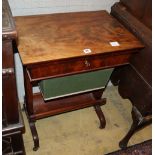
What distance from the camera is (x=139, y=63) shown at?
143cm

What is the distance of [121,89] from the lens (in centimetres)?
169

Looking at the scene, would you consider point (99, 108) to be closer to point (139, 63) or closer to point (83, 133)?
point (83, 133)

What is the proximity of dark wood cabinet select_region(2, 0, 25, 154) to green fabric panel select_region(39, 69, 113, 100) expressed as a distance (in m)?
0.30

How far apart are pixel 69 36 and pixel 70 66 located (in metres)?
0.18

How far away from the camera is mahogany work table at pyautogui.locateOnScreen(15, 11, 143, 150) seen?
114 cm

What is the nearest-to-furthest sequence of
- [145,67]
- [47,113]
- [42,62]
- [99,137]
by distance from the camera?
1. [42,62]
2. [145,67]
3. [47,113]
4. [99,137]

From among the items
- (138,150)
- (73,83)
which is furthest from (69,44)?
(138,150)

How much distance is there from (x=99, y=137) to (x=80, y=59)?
2.70 ft

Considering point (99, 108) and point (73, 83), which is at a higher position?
point (73, 83)

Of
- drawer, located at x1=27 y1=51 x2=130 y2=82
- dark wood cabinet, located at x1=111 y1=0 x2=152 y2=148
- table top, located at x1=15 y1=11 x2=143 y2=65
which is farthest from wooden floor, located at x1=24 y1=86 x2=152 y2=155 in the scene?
table top, located at x1=15 y1=11 x2=143 y2=65

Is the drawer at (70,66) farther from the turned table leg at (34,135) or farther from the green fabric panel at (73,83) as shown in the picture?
the turned table leg at (34,135)

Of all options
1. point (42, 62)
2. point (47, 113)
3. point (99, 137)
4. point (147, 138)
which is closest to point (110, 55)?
point (42, 62)

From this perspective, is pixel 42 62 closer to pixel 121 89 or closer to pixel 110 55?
pixel 110 55

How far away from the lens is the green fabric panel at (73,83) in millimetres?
1386
